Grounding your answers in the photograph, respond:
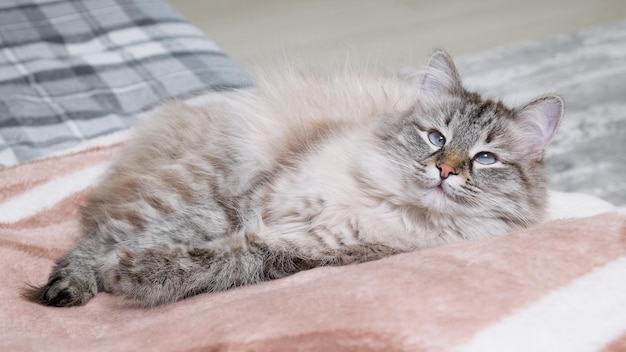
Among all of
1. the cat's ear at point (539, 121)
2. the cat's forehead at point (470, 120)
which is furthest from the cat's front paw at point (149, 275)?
the cat's ear at point (539, 121)

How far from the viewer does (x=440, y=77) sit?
4.96 feet

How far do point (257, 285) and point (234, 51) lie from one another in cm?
272

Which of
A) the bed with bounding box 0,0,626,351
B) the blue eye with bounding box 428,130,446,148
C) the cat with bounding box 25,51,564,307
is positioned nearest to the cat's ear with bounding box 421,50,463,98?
the cat with bounding box 25,51,564,307

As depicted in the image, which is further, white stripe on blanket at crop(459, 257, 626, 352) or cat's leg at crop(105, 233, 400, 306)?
cat's leg at crop(105, 233, 400, 306)

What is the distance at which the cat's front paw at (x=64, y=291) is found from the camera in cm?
134

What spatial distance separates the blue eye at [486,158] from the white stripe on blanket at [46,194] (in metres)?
1.00

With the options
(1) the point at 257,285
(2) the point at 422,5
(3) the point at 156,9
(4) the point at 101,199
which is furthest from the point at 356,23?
(1) the point at 257,285

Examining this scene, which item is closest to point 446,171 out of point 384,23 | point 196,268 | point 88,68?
point 196,268

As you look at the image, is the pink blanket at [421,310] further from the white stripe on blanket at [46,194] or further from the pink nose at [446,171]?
the white stripe on blanket at [46,194]

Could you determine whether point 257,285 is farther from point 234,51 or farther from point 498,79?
point 234,51

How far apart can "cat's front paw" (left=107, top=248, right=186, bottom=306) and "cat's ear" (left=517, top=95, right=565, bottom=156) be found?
748mm

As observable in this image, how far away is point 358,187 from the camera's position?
1.42 meters

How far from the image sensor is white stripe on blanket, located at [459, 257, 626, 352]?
36.1 inches

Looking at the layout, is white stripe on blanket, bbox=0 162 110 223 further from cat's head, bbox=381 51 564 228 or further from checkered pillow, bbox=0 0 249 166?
cat's head, bbox=381 51 564 228
